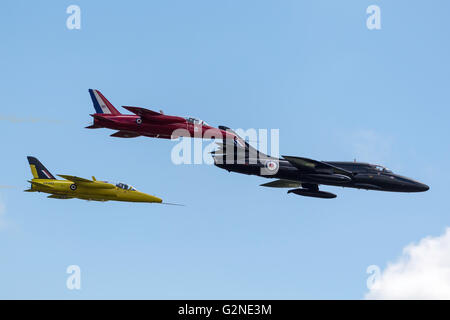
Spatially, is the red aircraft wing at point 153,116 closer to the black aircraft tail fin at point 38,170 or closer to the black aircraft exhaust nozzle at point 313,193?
the black aircraft exhaust nozzle at point 313,193

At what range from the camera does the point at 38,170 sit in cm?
7162

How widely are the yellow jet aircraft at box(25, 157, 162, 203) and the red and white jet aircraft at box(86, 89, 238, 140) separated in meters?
6.24

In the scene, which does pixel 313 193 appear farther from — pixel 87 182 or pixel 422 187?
pixel 87 182

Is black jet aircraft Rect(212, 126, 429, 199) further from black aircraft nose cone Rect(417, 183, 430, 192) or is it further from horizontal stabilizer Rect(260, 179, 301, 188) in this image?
horizontal stabilizer Rect(260, 179, 301, 188)

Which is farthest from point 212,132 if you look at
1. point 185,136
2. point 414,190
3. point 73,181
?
point 414,190

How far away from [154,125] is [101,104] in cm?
714

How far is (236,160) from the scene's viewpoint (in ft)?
203

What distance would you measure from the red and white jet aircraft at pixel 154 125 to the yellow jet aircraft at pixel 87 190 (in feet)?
20.5

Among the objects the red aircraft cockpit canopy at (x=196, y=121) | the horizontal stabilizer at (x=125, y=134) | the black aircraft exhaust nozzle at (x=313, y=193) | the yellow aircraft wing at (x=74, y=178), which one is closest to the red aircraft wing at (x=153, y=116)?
the red aircraft cockpit canopy at (x=196, y=121)

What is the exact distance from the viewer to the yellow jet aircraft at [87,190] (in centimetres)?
6744

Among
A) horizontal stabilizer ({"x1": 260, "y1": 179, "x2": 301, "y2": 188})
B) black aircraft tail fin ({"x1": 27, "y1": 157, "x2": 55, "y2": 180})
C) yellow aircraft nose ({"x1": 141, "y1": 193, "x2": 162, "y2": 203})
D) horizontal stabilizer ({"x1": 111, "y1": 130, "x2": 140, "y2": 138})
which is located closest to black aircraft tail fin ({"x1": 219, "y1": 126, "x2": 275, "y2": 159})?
horizontal stabilizer ({"x1": 260, "y1": 179, "x2": 301, "y2": 188})

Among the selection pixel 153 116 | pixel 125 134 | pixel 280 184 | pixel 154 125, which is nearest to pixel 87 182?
pixel 125 134

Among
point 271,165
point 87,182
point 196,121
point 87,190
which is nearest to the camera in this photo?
point 271,165
